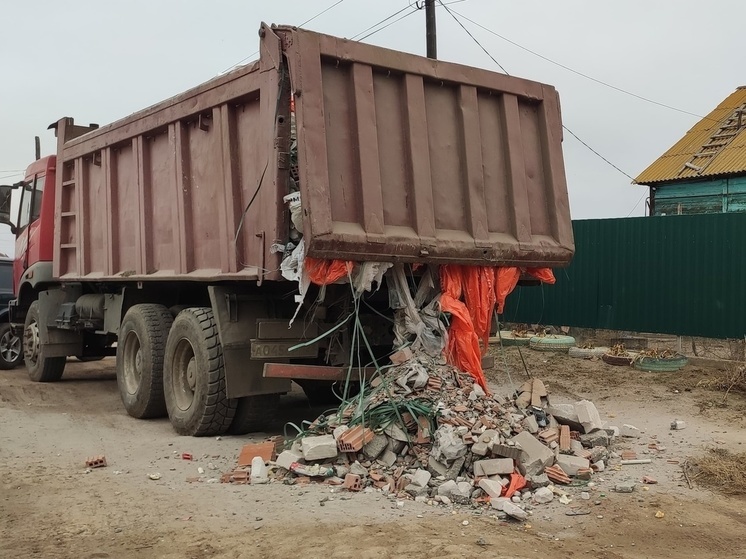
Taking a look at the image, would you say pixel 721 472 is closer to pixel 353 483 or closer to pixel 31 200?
pixel 353 483

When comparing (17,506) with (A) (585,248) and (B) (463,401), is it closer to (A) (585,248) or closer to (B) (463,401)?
(B) (463,401)

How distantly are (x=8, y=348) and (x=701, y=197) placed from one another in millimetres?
15696

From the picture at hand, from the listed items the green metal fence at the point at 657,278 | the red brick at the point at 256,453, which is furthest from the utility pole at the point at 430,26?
→ the red brick at the point at 256,453

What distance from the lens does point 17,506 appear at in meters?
4.77

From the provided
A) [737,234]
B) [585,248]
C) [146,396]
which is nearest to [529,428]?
[146,396]

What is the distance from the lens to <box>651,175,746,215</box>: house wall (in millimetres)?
17312

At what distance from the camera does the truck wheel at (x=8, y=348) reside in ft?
38.7

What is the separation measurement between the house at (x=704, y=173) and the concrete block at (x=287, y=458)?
1504 cm

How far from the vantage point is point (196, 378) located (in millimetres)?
6676

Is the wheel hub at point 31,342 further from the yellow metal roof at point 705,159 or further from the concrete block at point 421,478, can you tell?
the yellow metal roof at point 705,159

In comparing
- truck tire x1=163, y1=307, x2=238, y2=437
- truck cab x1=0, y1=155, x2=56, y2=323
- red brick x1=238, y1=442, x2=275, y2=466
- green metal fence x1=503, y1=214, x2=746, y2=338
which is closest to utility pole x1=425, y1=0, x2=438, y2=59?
green metal fence x1=503, y1=214, x2=746, y2=338

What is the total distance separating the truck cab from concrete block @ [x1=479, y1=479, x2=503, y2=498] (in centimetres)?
781

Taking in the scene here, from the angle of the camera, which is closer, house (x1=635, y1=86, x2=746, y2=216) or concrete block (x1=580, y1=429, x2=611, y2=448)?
concrete block (x1=580, y1=429, x2=611, y2=448)

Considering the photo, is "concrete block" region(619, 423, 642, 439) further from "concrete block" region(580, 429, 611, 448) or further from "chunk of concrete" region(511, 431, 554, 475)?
"chunk of concrete" region(511, 431, 554, 475)
